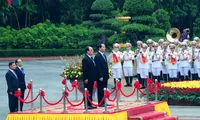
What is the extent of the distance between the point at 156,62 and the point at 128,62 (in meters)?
1.11

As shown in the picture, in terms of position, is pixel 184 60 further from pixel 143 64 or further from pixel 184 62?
pixel 143 64

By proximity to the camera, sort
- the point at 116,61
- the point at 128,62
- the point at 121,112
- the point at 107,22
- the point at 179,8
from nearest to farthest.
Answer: the point at 121,112 < the point at 116,61 < the point at 128,62 < the point at 107,22 < the point at 179,8

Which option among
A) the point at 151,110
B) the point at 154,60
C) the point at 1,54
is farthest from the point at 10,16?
the point at 151,110

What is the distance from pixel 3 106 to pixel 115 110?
6.26m

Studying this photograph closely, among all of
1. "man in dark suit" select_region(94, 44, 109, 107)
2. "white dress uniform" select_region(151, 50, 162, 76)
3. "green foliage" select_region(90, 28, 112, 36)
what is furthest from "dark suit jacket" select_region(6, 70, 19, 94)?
"green foliage" select_region(90, 28, 112, 36)

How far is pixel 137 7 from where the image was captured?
33.8 m

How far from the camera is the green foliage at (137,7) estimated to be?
33.5 metres

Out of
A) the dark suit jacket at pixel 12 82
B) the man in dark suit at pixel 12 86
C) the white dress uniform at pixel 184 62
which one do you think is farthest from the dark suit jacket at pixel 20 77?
the white dress uniform at pixel 184 62

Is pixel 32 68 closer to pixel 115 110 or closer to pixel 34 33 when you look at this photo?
pixel 34 33

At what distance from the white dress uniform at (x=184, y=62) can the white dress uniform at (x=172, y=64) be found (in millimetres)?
251

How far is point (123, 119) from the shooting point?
16172mm

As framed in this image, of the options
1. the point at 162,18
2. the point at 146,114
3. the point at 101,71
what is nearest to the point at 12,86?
the point at 101,71

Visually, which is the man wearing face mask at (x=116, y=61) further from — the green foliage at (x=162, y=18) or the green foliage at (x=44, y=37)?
the green foliage at (x=44, y=37)

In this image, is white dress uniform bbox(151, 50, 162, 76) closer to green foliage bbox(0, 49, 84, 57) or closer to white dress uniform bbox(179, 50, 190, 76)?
white dress uniform bbox(179, 50, 190, 76)
